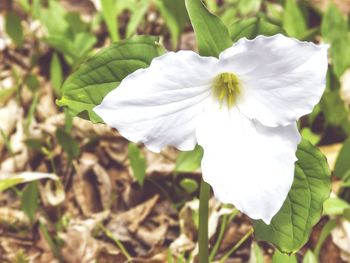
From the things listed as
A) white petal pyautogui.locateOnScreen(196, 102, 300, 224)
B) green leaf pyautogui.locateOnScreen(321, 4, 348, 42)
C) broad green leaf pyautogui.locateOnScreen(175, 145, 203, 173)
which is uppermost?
white petal pyautogui.locateOnScreen(196, 102, 300, 224)

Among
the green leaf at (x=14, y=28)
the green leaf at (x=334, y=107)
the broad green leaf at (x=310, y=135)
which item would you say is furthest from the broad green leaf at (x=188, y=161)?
the green leaf at (x=14, y=28)

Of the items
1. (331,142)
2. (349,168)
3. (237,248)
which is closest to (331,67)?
(331,142)

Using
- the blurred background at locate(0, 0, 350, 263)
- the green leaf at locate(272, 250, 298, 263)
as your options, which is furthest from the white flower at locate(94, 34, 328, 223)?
the blurred background at locate(0, 0, 350, 263)

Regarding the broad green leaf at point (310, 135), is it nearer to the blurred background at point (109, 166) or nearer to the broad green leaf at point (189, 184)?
the blurred background at point (109, 166)

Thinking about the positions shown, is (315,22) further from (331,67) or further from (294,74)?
(294,74)

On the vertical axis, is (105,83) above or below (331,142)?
above

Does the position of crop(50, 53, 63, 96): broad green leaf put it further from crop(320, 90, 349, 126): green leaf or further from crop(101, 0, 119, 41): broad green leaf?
crop(320, 90, 349, 126): green leaf

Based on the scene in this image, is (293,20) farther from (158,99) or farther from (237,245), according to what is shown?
(158,99)

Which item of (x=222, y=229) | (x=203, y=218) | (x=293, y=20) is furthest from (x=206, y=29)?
(x=293, y=20)
